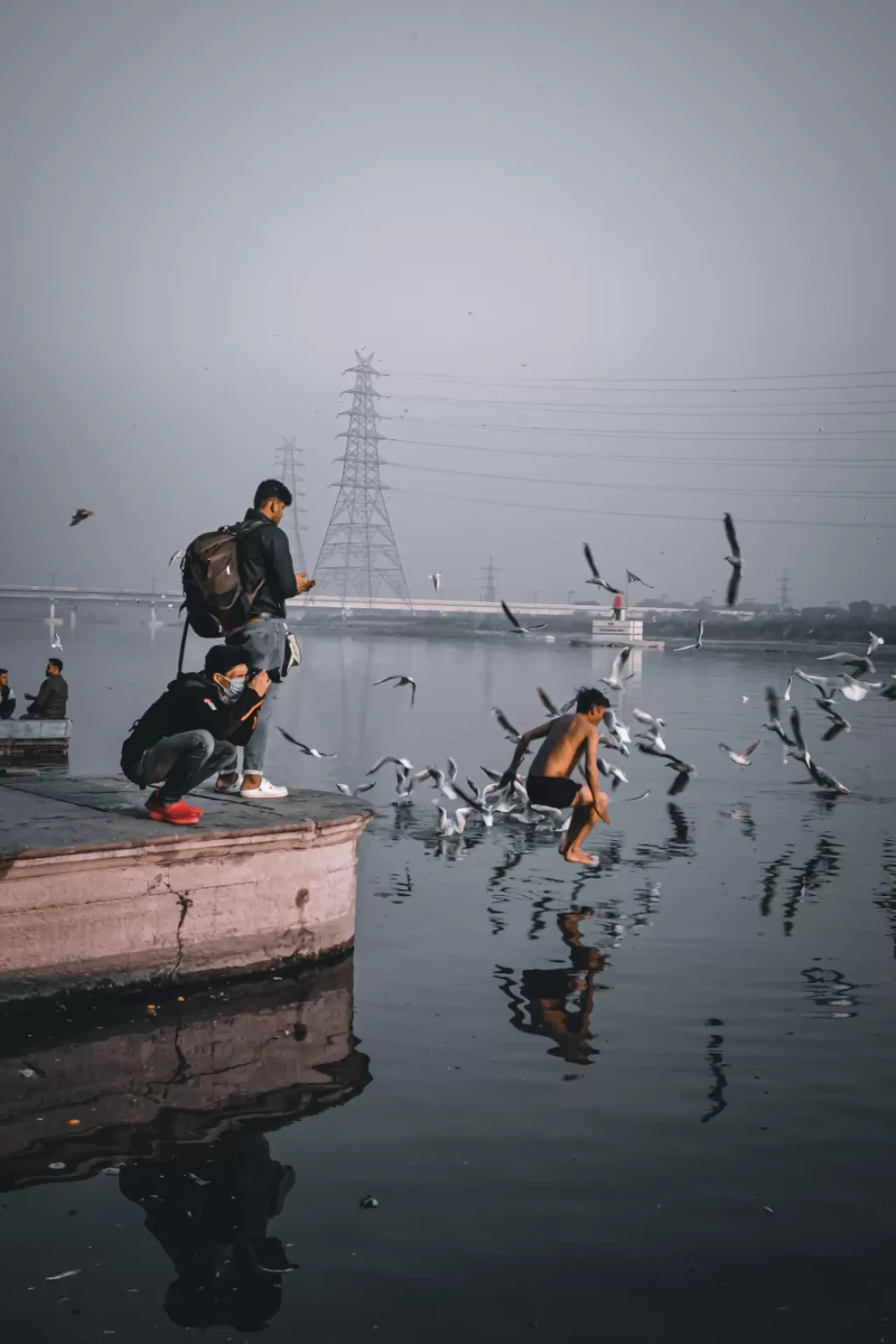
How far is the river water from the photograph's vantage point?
5.27 m

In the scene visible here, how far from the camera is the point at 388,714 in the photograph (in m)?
49.1

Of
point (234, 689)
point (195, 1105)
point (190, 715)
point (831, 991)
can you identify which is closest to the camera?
point (195, 1105)

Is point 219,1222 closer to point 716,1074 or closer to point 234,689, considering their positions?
point 716,1074

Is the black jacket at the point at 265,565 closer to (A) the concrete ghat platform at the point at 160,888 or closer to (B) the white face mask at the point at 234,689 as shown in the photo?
(B) the white face mask at the point at 234,689

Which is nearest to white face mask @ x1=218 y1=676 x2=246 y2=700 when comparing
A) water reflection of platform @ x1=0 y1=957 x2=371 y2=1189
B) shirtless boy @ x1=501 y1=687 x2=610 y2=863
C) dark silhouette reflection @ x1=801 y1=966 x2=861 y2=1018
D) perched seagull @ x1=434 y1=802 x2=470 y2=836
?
water reflection of platform @ x1=0 y1=957 x2=371 y2=1189

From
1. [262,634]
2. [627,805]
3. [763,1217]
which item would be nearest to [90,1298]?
[763,1217]

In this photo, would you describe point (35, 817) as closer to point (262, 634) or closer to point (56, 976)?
point (56, 976)

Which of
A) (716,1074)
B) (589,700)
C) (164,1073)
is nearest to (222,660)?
(164,1073)

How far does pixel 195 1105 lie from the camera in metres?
7.27

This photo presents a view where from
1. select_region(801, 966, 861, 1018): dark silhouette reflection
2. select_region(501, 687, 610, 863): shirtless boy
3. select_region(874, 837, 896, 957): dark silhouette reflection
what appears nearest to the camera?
select_region(801, 966, 861, 1018): dark silhouette reflection

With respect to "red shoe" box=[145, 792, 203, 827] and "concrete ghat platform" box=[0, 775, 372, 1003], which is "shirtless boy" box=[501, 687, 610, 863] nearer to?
"concrete ghat platform" box=[0, 775, 372, 1003]

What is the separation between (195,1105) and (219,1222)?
1486 millimetres

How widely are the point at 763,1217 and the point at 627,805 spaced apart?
16632mm

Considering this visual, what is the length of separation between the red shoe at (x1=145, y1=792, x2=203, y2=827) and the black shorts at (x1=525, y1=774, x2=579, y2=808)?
496 cm
